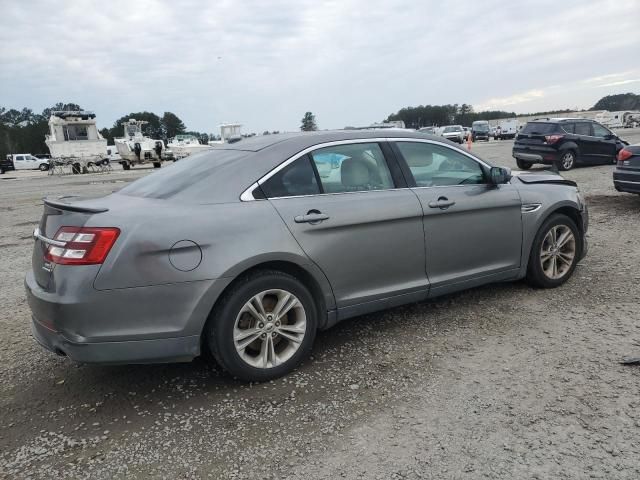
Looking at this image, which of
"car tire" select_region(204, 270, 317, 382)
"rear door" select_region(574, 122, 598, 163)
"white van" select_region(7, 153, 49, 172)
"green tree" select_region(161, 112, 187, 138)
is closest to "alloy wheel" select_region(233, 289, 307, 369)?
"car tire" select_region(204, 270, 317, 382)

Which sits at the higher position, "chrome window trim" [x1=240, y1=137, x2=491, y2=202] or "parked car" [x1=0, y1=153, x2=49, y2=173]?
"parked car" [x1=0, y1=153, x2=49, y2=173]

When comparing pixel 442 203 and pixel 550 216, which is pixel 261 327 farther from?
pixel 550 216

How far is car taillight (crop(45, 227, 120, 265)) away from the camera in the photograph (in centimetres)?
273

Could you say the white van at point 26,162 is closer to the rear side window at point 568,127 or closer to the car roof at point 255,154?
the rear side window at point 568,127

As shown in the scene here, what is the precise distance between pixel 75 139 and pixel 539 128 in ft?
91.4

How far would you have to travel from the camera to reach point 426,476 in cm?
229

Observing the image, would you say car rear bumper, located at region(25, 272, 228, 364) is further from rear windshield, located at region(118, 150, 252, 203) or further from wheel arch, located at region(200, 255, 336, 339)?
rear windshield, located at region(118, 150, 252, 203)

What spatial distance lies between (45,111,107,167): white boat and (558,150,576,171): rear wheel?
27.2m

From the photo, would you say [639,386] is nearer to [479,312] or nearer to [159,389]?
[479,312]

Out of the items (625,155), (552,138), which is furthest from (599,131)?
(625,155)

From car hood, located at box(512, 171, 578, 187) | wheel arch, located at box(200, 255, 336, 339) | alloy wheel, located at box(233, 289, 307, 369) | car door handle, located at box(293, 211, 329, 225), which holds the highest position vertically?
car hood, located at box(512, 171, 578, 187)

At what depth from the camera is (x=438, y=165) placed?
13.4ft

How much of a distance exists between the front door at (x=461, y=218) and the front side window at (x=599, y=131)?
14.0m

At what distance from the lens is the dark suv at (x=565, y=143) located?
15297mm
